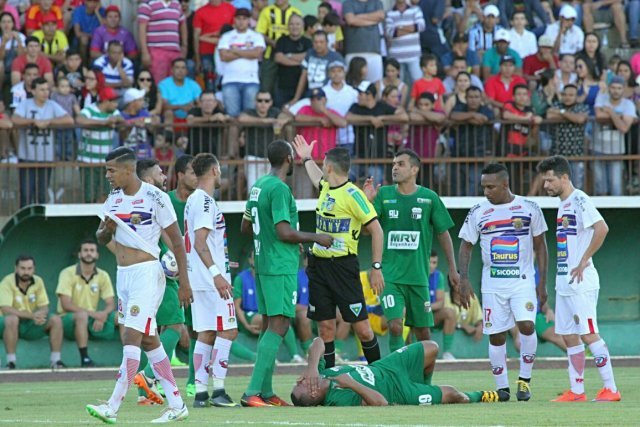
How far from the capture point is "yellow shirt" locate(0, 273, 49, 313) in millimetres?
21250

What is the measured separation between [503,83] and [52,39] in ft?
24.8

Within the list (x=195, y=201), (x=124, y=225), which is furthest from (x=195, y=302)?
(x=124, y=225)

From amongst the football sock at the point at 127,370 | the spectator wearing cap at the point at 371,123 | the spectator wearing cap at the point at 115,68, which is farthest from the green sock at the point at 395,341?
the spectator wearing cap at the point at 115,68

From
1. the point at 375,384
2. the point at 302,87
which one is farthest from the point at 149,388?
the point at 302,87

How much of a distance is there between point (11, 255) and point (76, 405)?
993 centimetres

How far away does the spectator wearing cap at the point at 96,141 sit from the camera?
21.5 meters

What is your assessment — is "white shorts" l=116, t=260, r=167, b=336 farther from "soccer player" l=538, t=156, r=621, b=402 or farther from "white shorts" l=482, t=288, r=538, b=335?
"soccer player" l=538, t=156, r=621, b=402

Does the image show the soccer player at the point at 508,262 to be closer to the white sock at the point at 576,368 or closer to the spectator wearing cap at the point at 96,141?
the white sock at the point at 576,368

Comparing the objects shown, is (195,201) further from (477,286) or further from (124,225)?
(477,286)

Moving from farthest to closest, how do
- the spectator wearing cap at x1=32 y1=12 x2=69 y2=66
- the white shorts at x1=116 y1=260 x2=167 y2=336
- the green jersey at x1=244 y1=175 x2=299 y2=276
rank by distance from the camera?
1. the spectator wearing cap at x1=32 y1=12 x2=69 y2=66
2. the green jersey at x1=244 y1=175 x2=299 y2=276
3. the white shorts at x1=116 y1=260 x2=167 y2=336

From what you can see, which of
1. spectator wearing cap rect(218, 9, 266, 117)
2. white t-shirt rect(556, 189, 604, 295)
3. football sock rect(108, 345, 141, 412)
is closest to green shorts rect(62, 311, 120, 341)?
spectator wearing cap rect(218, 9, 266, 117)

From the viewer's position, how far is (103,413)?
10305 millimetres

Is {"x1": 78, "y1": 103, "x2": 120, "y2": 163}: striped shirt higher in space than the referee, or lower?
higher

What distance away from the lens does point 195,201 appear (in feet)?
41.6
